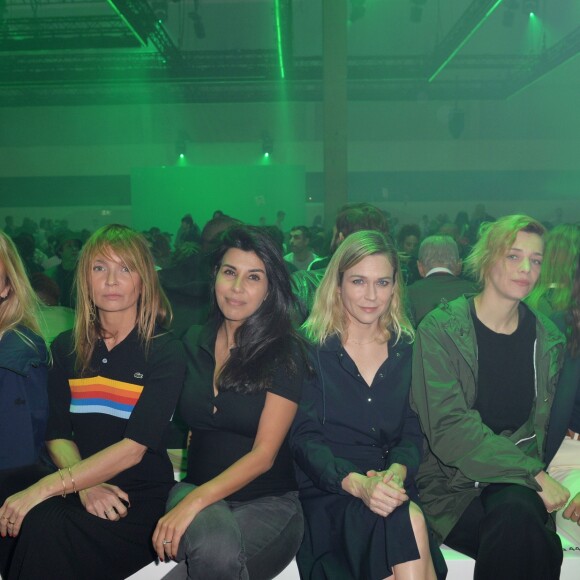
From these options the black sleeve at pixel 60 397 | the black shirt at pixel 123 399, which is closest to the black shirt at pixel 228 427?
the black shirt at pixel 123 399

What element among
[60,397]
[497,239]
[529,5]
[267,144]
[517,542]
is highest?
[529,5]

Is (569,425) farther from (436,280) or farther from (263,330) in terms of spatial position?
(436,280)

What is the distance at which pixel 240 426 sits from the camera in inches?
93.9

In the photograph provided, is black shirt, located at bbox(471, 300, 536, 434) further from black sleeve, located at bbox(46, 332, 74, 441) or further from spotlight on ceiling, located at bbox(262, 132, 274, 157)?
spotlight on ceiling, located at bbox(262, 132, 274, 157)

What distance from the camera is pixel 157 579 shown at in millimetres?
2516

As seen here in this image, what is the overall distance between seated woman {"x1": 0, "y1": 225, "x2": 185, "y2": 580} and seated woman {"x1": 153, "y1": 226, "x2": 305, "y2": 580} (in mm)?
136

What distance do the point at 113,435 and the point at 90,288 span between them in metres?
0.57

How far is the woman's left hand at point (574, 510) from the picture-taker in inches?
98.1

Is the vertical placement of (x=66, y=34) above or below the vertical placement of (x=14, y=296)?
above

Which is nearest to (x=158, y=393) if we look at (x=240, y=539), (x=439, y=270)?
(x=240, y=539)

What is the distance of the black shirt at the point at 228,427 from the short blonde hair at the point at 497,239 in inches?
35.5

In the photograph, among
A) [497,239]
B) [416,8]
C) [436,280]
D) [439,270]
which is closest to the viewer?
[497,239]

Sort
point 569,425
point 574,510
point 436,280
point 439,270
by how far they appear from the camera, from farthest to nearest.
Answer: point 439,270, point 436,280, point 569,425, point 574,510

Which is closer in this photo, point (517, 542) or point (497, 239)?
point (517, 542)
